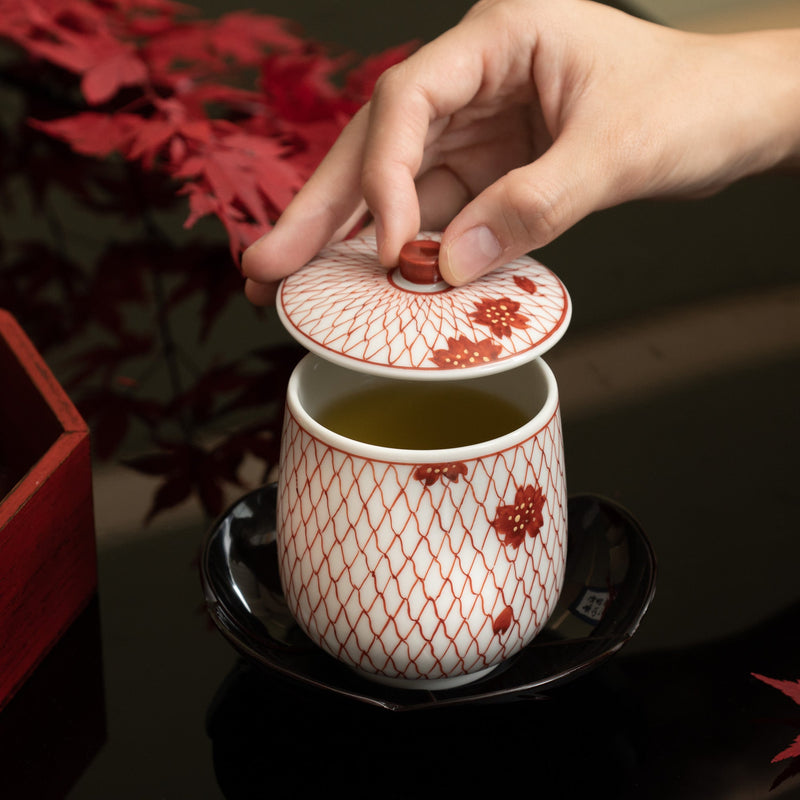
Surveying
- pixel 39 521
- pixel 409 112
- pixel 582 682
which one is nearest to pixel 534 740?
pixel 582 682

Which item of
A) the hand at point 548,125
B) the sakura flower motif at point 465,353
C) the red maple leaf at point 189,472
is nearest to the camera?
the sakura flower motif at point 465,353

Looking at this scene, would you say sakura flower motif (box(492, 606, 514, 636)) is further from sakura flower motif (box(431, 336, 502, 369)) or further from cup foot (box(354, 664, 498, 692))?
sakura flower motif (box(431, 336, 502, 369))

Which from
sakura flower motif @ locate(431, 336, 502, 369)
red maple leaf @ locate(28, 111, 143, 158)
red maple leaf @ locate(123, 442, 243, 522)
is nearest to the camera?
sakura flower motif @ locate(431, 336, 502, 369)

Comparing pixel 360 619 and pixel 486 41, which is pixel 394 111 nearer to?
pixel 486 41

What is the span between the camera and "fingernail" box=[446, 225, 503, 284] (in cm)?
53

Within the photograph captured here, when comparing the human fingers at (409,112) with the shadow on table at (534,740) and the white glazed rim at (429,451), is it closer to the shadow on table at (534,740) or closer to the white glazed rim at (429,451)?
the white glazed rim at (429,451)

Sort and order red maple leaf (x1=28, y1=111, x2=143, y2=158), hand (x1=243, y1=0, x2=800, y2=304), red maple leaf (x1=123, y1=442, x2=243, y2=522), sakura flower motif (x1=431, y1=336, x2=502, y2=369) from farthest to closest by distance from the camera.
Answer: red maple leaf (x1=28, y1=111, x2=143, y2=158) → red maple leaf (x1=123, y1=442, x2=243, y2=522) → hand (x1=243, y1=0, x2=800, y2=304) → sakura flower motif (x1=431, y1=336, x2=502, y2=369)

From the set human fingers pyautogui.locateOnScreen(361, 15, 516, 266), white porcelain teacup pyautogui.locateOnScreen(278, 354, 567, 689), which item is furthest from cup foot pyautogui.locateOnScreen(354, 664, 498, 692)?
human fingers pyautogui.locateOnScreen(361, 15, 516, 266)

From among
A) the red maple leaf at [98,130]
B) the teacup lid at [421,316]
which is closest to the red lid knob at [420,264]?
the teacup lid at [421,316]

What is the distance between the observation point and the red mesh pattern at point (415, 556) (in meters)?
0.50

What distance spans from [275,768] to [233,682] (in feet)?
0.24

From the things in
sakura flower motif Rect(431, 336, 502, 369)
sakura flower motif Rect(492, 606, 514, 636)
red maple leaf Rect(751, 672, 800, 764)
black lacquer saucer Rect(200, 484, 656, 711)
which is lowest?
red maple leaf Rect(751, 672, 800, 764)

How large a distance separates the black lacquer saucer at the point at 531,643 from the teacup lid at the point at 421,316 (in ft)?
0.60

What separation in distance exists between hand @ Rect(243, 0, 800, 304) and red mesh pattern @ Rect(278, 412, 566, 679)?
12 cm
